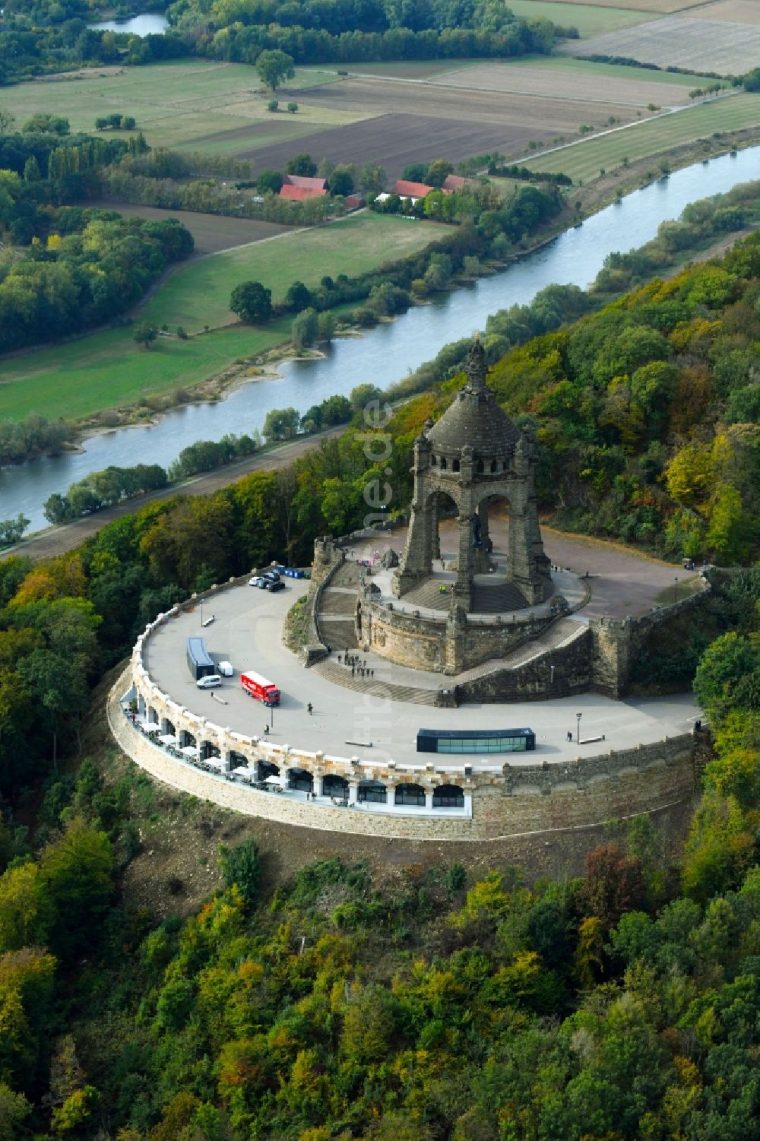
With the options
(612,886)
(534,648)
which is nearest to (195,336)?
(534,648)

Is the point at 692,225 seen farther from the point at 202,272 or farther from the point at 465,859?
the point at 465,859

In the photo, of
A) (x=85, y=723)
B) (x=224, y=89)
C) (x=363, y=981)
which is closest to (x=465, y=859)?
(x=363, y=981)

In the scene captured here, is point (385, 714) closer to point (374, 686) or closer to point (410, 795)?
point (374, 686)

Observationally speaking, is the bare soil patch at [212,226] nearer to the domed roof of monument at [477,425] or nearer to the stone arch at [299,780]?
the domed roof of monument at [477,425]

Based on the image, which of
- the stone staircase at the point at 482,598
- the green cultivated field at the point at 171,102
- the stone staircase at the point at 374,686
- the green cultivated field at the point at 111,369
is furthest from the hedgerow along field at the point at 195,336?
the stone staircase at the point at 482,598

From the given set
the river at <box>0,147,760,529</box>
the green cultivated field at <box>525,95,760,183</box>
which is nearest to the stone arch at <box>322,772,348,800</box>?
the river at <box>0,147,760,529</box>

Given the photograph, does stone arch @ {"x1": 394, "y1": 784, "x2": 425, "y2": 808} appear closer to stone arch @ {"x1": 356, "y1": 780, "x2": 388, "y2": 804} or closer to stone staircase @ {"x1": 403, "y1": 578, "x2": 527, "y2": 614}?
stone arch @ {"x1": 356, "y1": 780, "x2": 388, "y2": 804}
